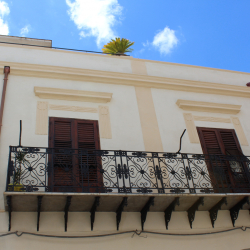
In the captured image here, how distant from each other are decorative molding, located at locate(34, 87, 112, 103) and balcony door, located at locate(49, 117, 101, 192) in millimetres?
723

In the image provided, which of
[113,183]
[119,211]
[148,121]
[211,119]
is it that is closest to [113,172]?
[113,183]

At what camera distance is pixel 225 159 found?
797 centimetres

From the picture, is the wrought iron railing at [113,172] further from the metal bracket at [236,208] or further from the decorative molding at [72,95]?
the decorative molding at [72,95]

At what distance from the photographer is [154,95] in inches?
384

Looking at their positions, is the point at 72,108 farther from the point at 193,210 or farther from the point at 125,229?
the point at 193,210

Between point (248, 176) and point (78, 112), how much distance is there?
4533mm

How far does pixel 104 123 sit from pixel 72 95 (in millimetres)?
1156

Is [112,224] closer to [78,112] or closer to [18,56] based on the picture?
[78,112]

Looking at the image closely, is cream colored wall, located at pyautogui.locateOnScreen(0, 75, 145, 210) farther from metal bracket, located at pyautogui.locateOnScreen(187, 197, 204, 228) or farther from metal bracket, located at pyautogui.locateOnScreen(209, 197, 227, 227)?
metal bracket, located at pyautogui.locateOnScreen(209, 197, 227, 227)

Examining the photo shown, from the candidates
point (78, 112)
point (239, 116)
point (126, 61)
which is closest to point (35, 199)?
point (78, 112)

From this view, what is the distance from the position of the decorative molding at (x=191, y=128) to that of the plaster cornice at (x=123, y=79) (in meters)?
1.07

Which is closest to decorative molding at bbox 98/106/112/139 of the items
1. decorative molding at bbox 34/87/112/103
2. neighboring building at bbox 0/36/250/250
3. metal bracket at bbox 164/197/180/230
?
neighboring building at bbox 0/36/250/250

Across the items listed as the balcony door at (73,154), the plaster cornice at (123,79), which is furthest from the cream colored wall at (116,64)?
the balcony door at (73,154)

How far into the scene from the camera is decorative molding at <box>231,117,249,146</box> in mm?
9406
